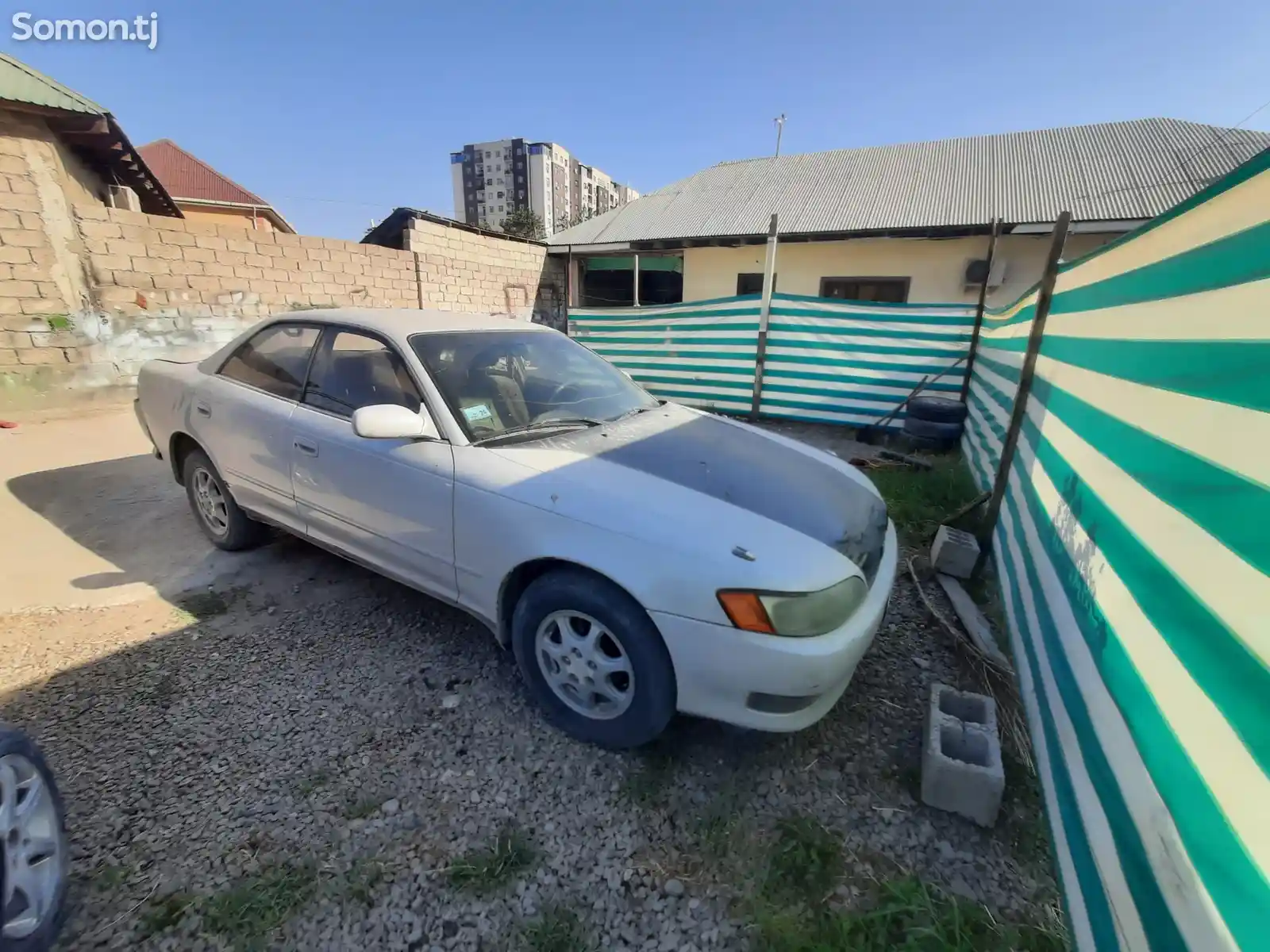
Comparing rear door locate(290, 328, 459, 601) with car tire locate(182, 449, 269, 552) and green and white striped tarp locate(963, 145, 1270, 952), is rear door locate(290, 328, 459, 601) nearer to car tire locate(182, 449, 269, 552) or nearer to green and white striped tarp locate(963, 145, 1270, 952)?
car tire locate(182, 449, 269, 552)

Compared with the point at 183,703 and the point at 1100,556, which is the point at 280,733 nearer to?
the point at 183,703

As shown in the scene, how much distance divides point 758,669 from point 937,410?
4946 millimetres

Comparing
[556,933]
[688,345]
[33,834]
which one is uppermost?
[688,345]

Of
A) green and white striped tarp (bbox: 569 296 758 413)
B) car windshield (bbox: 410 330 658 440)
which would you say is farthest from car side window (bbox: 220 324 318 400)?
green and white striped tarp (bbox: 569 296 758 413)

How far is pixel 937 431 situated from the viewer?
559 cm

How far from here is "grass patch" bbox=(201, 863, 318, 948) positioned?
4.86 feet

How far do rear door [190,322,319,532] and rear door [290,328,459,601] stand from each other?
4.7 inches

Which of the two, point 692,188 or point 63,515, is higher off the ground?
point 692,188

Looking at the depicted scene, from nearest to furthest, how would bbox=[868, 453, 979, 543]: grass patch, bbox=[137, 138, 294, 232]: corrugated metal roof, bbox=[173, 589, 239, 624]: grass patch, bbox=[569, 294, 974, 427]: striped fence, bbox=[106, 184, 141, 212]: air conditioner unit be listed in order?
bbox=[173, 589, 239, 624]: grass patch < bbox=[868, 453, 979, 543]: grass patch < bbox=[569, 294, 974, 427]: striped fence < bbox=[106, 184, 141, 212]: air conditioner unit < bbox=[137, 138, 294, 232]: corrugated metal roof

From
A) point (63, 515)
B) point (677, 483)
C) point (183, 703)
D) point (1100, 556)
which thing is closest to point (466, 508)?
point (677, 483)

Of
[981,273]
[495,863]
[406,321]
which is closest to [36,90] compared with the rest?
[406,321]

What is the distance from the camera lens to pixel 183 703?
2273 millimetres

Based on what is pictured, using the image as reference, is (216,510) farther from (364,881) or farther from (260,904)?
(364,881)

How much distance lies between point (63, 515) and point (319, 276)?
617cm
